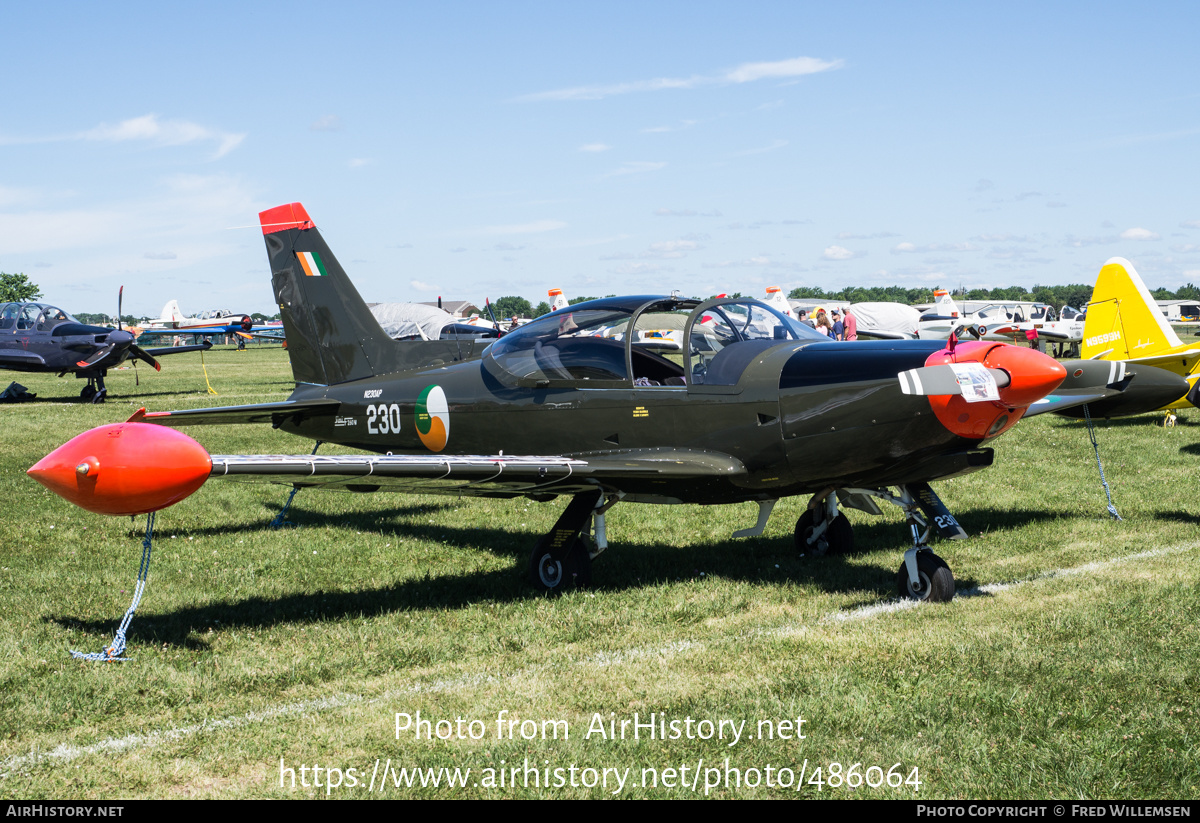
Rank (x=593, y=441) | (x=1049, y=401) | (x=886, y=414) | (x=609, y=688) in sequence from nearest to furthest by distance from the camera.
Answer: (x=609, y=688) < (x=886, y=414) < (x=593, y=441) < (x=1049, y=401)

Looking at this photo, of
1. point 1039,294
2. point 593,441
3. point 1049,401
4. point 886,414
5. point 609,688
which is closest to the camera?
point 609,688

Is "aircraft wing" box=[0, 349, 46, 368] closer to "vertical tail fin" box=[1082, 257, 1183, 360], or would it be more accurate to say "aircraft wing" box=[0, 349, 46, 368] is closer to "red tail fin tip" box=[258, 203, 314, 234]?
"red tail fin tip" box=[258, 203, 314, 234]

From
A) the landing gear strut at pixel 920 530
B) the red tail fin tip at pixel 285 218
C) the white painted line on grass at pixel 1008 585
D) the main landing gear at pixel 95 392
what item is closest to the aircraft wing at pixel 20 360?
the main landing gear at pixel 95 392

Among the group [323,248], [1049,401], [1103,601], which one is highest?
[323,248]

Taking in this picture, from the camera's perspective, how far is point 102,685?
17.1 ft

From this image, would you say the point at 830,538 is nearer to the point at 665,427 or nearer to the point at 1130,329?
the point at 665,427

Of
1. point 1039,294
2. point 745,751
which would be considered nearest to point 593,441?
point 745,751

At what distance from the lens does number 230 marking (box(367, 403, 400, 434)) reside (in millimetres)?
8672

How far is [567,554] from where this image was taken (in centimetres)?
729

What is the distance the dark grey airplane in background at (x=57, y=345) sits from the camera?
25.4 m

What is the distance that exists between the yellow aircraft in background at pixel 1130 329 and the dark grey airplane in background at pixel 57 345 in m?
23.4

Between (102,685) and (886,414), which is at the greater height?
(886,414)

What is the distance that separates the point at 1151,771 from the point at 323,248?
28.3 ft
